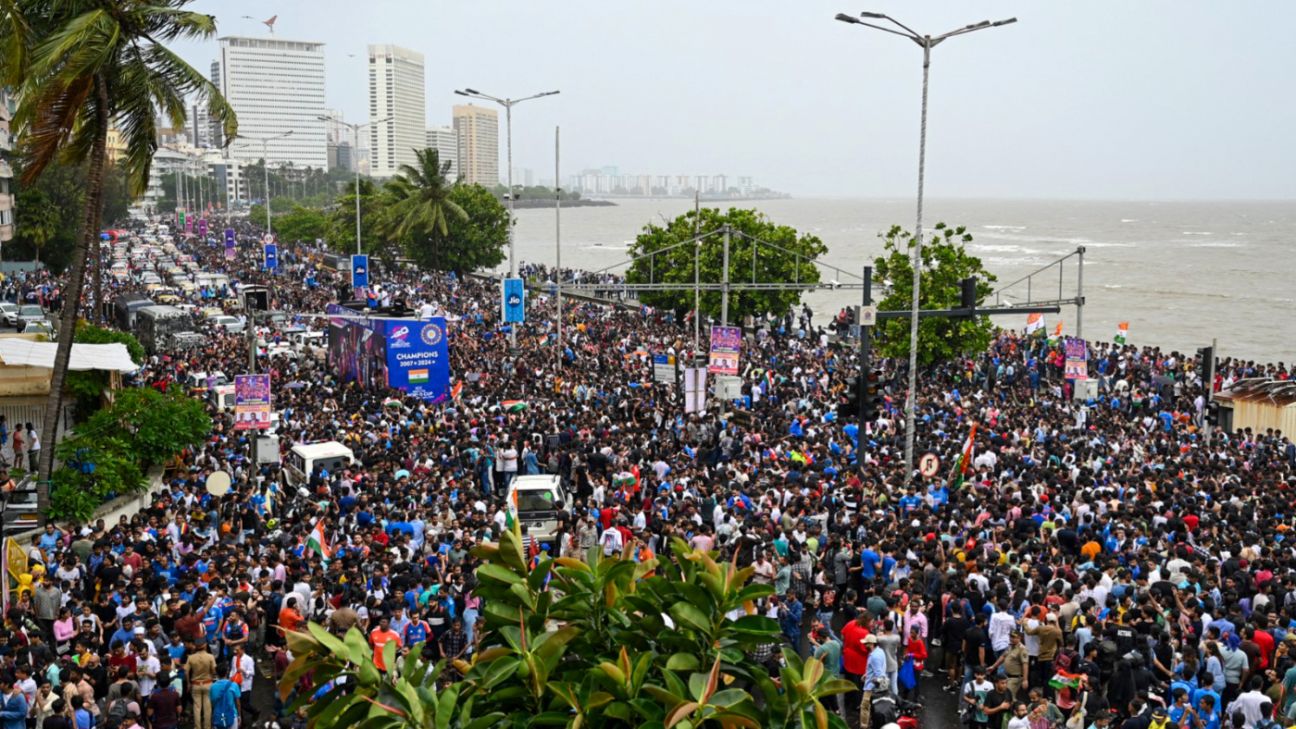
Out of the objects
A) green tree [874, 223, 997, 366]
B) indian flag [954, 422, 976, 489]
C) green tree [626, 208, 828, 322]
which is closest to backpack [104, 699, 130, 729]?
indian flag [954, 422, 976, 489]

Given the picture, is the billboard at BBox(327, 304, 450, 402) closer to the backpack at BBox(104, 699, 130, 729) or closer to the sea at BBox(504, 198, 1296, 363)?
the backpack at BBox(104, 699, 130, 729)

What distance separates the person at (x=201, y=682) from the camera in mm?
12047

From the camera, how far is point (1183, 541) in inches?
633

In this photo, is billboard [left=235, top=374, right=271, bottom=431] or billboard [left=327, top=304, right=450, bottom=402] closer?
billboard [left=235, top=374, right=271, bottom=431]

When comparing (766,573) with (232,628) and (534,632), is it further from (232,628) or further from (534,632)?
(534,632)

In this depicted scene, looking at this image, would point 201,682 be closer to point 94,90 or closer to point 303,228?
point 94,90

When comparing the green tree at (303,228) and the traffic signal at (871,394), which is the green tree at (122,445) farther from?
the green tree at (303,228)

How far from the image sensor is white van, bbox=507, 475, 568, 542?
18969 mm

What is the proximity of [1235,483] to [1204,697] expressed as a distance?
9958 millimetres

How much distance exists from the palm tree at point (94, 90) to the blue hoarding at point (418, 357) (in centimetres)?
953

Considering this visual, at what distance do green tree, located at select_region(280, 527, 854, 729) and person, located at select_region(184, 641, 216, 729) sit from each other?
8.09 m

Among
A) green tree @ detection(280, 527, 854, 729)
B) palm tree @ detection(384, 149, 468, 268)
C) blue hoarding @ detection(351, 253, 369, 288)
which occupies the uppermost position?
palm tree @ detection(384, 149, 468, 268)

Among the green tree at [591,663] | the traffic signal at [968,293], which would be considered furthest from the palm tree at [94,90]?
the green tree at [591,663]

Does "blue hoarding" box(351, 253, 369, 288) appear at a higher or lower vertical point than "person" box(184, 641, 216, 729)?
higher
